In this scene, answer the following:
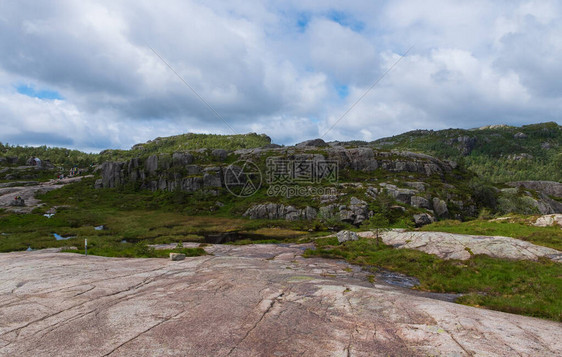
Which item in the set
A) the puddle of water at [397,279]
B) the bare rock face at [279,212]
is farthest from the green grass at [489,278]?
the bare rock face at [279,212]

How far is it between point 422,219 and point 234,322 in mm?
76687

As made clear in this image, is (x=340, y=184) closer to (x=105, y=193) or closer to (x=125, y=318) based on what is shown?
(x=125, y=318)

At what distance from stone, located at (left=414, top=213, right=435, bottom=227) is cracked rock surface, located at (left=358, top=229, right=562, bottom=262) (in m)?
41.4

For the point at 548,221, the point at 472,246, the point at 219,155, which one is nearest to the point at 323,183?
the point at 219,155

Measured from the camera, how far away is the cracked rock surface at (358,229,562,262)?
26.9m

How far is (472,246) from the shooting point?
30.0 meters

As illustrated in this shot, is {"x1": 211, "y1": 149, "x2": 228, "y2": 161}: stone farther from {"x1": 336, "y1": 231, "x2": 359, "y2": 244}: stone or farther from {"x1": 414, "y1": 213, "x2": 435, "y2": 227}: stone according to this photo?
{"x1": 336, "y1": 231, "x2": 359, "y2": 244}: stone

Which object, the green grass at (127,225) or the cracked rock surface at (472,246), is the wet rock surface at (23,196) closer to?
the green grass at (127,225)

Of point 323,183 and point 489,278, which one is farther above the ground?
point 323,183

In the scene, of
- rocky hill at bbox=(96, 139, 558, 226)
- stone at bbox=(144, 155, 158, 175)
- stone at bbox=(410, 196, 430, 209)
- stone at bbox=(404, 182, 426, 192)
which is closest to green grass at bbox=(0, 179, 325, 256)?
rocky hill at bbox=(96, 139, 558, 226)

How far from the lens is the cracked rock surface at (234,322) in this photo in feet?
29.1

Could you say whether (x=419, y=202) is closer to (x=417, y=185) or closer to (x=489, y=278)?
(x=417, y=185)

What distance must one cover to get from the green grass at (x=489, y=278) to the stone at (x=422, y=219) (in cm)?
4717

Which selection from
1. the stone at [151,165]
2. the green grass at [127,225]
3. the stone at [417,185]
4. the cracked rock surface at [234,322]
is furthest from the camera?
the stone at [151,165]
